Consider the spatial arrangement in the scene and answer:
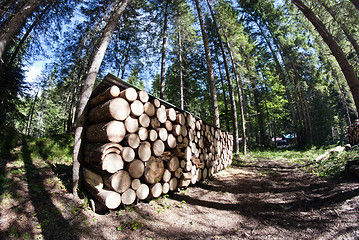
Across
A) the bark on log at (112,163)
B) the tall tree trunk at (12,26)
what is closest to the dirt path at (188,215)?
the bark on log at (112,163)

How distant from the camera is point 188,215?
10.2 ft

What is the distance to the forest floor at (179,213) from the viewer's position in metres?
2.29

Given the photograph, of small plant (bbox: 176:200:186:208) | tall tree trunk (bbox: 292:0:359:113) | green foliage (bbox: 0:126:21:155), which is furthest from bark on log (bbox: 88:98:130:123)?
tall tree trunk (bbox: 292:0:359:113)

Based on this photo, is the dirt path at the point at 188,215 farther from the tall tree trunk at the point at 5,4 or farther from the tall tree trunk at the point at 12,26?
the tall tree trunk at the point at 5,4

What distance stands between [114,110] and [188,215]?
2.46 m

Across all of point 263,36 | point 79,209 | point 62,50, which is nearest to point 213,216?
point 79,209

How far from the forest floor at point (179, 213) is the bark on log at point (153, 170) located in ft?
1.58

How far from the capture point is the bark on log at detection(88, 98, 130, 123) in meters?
2.86

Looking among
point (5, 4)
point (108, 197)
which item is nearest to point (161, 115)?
point (108, 197)

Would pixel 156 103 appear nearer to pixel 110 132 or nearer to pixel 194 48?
pixel 110 132

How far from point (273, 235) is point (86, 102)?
425cm

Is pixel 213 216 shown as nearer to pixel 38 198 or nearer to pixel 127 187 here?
pixel 127 187

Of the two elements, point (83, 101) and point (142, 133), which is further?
point (83, 101)

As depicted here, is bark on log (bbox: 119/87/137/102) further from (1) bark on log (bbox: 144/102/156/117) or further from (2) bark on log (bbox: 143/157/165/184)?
(2) bark on log (bbox: 143/157/165/184)
